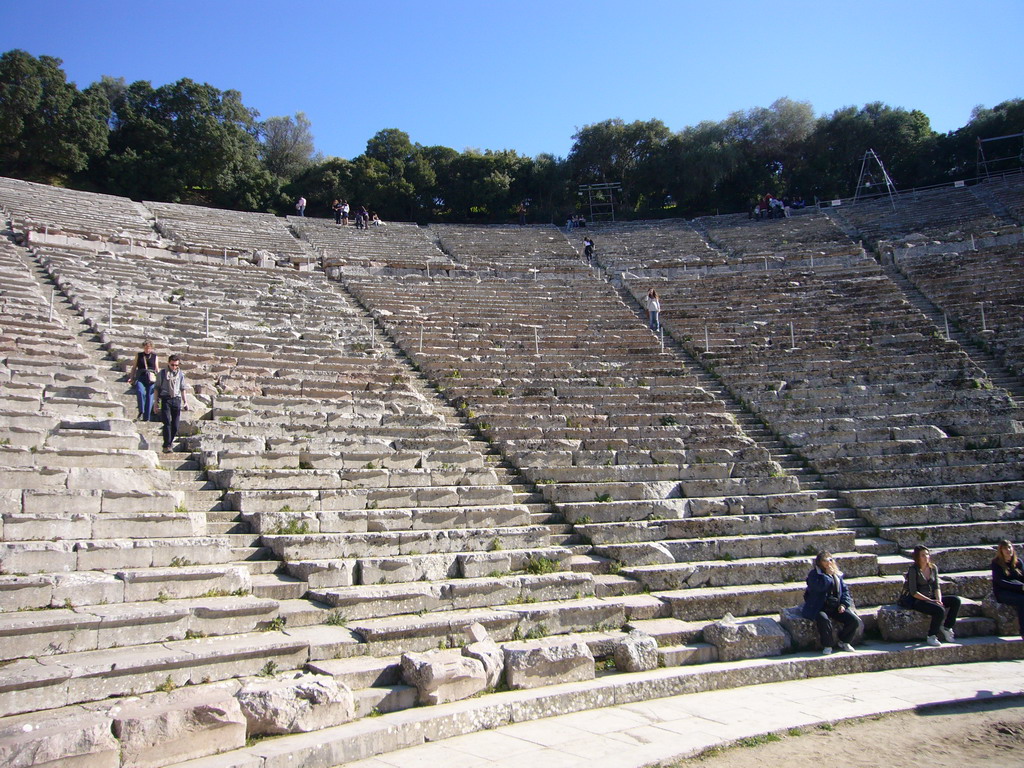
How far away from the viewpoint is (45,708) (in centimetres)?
432

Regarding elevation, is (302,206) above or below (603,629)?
above

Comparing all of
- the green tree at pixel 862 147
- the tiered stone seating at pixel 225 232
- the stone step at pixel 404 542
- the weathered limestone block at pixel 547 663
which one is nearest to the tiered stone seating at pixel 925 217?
the green tree at pixel 862 147

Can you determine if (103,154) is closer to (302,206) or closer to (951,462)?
(302,206)

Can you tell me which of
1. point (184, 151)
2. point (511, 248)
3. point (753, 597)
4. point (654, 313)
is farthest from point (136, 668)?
point (184, 151)

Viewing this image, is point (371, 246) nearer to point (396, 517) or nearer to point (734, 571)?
A: point (396, 517)

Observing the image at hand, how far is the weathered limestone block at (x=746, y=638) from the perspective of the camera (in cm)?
654

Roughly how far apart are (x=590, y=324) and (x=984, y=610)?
392 inches

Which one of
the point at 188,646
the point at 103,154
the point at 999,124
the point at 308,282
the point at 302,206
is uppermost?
the point at 999,124

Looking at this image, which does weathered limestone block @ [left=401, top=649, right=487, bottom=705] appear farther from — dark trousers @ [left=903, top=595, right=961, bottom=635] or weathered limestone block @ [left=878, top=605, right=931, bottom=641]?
dark trousers @ [left=903, top=595, right=961, bottom=635]

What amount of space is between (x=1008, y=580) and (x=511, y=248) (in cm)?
2013

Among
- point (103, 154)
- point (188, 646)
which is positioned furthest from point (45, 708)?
point (103, 154)

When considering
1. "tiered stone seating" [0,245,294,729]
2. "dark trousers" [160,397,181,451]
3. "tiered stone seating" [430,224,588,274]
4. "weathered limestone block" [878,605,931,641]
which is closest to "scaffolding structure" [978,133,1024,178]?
"tiered stone seating" [430,224,588,274]

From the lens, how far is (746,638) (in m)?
6.60

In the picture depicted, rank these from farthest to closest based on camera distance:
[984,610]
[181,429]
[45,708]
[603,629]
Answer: [181,429] < [984,610] < [603,629] < [45,708]
